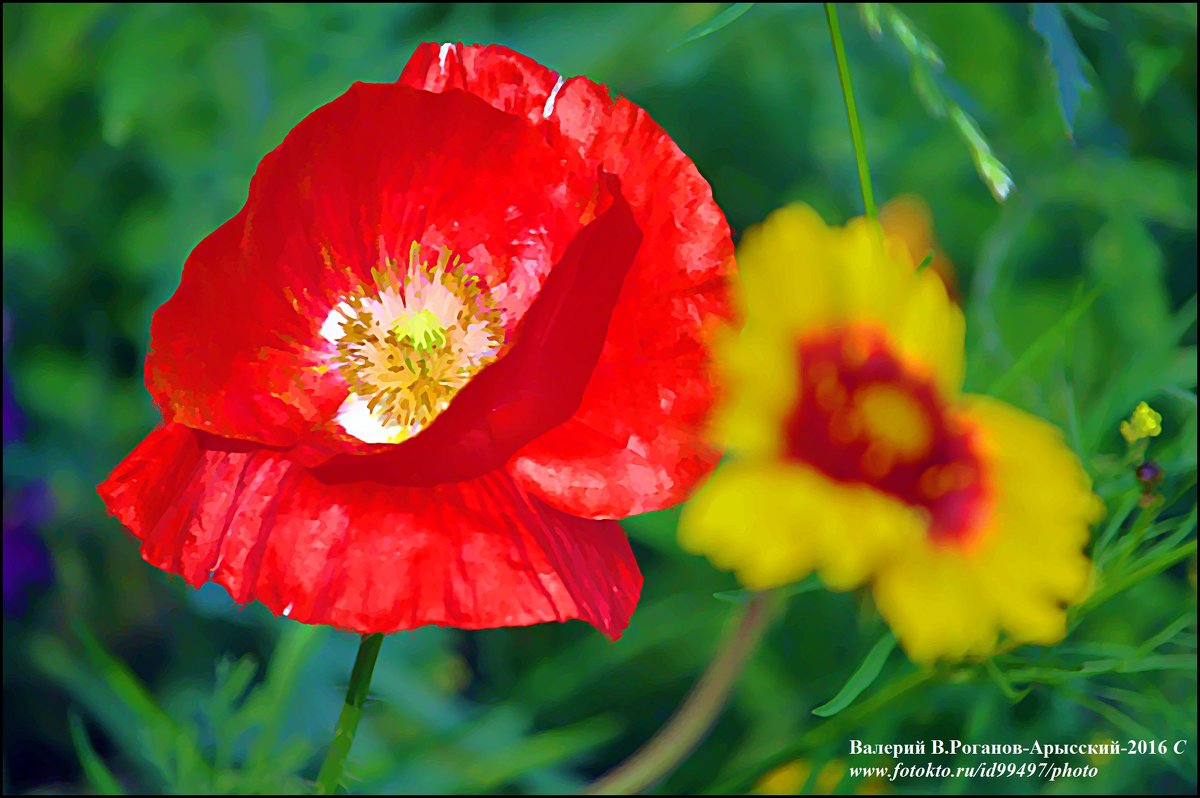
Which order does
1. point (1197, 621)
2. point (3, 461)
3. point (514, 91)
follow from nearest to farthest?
point (514, 91) < point (1197, 621) < point (3, 461)

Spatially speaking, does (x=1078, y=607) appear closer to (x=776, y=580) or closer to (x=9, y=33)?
(x=776, y=580)

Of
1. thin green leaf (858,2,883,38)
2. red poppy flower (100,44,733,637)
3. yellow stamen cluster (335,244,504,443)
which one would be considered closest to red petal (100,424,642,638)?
red poppy flower (100,44,733,637)

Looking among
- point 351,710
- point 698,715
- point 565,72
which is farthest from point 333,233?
point 565,72

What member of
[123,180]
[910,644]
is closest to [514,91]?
[910,644]

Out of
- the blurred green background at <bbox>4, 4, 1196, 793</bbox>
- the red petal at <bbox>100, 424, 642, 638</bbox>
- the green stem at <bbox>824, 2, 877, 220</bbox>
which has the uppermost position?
the green stem at <bbox>824, 2, 877, 220</bbox>

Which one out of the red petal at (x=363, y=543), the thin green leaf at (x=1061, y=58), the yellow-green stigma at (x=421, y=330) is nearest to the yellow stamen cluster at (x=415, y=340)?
the yellow-green stigma at (x=421, y=330)

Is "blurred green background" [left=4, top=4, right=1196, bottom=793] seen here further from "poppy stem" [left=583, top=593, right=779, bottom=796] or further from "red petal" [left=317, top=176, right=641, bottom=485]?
"red petal" [left=317, top=176, right=641, bottom=485]
